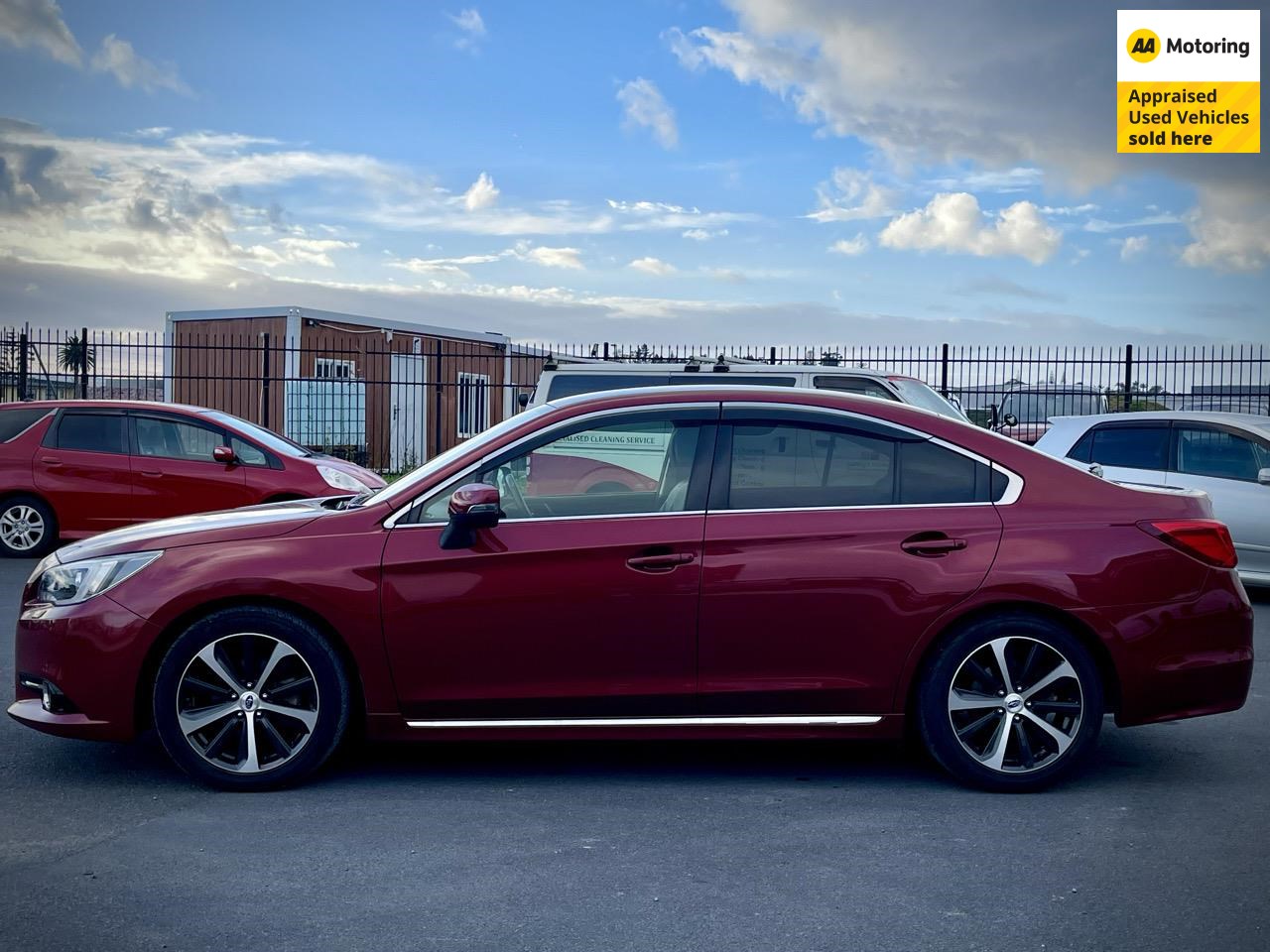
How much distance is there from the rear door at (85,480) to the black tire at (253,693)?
8.38 metres

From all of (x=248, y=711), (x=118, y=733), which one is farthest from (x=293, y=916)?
(x=118, y=733)

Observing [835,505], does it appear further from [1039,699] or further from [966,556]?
[1039,699]

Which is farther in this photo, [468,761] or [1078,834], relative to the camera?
[468,761]

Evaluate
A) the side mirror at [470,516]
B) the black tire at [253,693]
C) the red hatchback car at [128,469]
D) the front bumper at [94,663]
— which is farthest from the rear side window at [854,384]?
the front bumper at [94,663]

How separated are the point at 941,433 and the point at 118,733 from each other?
3.43 m

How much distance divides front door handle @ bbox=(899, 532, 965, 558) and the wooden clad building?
20.2m

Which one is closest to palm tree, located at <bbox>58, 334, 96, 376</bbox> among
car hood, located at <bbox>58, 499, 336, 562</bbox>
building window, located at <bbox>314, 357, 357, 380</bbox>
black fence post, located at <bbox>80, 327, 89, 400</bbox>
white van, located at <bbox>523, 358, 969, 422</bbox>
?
black fence post, located at <bbox>80, 327, 89, 400</bbox>

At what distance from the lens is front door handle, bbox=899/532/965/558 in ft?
16.5

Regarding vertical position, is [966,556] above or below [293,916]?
above

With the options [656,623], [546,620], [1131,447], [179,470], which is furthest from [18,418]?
[1131,447]

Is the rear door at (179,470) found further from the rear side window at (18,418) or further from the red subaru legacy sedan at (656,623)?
the red subaru legacy sedan at (656,623)

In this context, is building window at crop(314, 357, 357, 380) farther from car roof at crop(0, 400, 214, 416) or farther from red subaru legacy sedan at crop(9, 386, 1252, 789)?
red subaru legacy sedan at crop(9, 386, 1252, 789)

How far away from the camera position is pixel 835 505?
5133 millimetres

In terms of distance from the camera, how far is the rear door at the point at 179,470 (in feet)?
41.2
